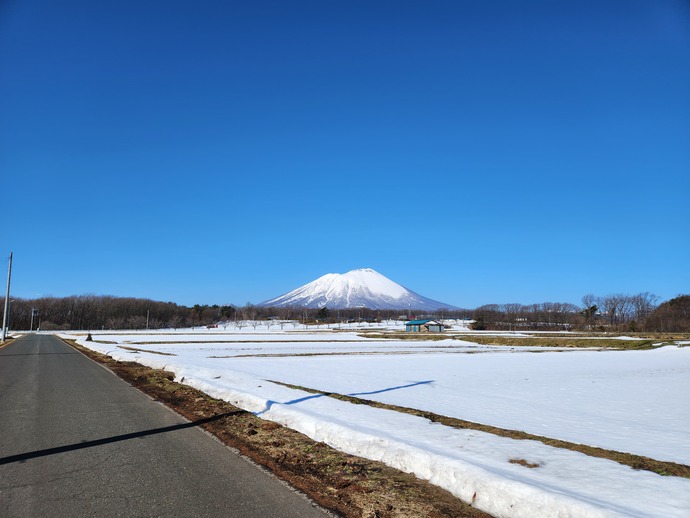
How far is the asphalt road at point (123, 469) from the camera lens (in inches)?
190

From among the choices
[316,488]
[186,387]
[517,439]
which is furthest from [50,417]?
[517,439]

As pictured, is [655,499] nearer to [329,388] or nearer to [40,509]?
[40,509]

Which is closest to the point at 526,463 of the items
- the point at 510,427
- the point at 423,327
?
the point at 510,427

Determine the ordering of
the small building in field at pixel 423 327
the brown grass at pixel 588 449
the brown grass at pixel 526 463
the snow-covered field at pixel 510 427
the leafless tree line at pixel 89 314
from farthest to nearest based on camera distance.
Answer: the leafless tree line at pixel 89 314 → the small building in field at pixel 423 327 → the brown grass at pixel 588 449 → the brown grass at pixel 526 463 → the snow-covered field at pixel 510 427

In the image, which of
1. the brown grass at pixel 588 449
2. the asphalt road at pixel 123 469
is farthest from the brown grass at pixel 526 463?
the asphalt road at pixel 123 469

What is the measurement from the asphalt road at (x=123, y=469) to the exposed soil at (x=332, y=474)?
308 millimetres

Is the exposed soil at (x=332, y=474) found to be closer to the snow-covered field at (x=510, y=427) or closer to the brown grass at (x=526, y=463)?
the snow-covered field at (x=510, y=427)

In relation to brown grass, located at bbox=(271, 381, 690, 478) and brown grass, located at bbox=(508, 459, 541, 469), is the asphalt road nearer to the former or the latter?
brown grass, located at bbox=(508, 459, 541, 469)

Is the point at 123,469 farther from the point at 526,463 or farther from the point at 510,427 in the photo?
the point at 510,427

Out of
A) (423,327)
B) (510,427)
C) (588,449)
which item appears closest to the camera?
(588,449)

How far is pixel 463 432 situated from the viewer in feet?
26.6

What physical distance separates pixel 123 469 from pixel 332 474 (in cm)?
267

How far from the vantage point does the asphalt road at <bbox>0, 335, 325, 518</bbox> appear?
4.82 metres

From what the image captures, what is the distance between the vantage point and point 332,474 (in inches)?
244
